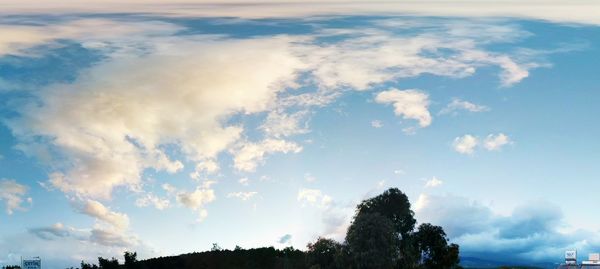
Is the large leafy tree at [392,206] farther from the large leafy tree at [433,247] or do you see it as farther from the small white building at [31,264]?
the small white building at [31,264]

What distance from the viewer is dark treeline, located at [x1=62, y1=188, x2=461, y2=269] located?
111500mm

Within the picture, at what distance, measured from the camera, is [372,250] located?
363ft

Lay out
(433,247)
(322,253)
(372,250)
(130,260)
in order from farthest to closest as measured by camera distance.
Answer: (130,260), (433,247), (322,253), (372,250)

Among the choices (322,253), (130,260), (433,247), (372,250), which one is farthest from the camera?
(130,260)

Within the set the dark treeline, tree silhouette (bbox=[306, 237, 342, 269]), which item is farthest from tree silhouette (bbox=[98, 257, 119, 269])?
tree silhouette (bbox=[306, 237, 342, 269])

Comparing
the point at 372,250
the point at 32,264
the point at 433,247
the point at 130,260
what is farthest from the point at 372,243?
the point at 32,264

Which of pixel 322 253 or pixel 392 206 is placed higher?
pixel 392 206

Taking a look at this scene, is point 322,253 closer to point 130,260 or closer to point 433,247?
point 433,247

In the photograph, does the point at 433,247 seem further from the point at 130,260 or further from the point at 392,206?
the point at 130,260

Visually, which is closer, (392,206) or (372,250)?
(372,250)

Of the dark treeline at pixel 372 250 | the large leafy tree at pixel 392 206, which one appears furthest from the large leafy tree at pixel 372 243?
the large leafy tree at pixel 392 206

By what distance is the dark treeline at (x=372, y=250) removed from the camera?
366ft

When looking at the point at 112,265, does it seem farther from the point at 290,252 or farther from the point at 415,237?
the point at 415,237

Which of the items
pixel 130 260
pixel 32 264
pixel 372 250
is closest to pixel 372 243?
pixel 372 250
